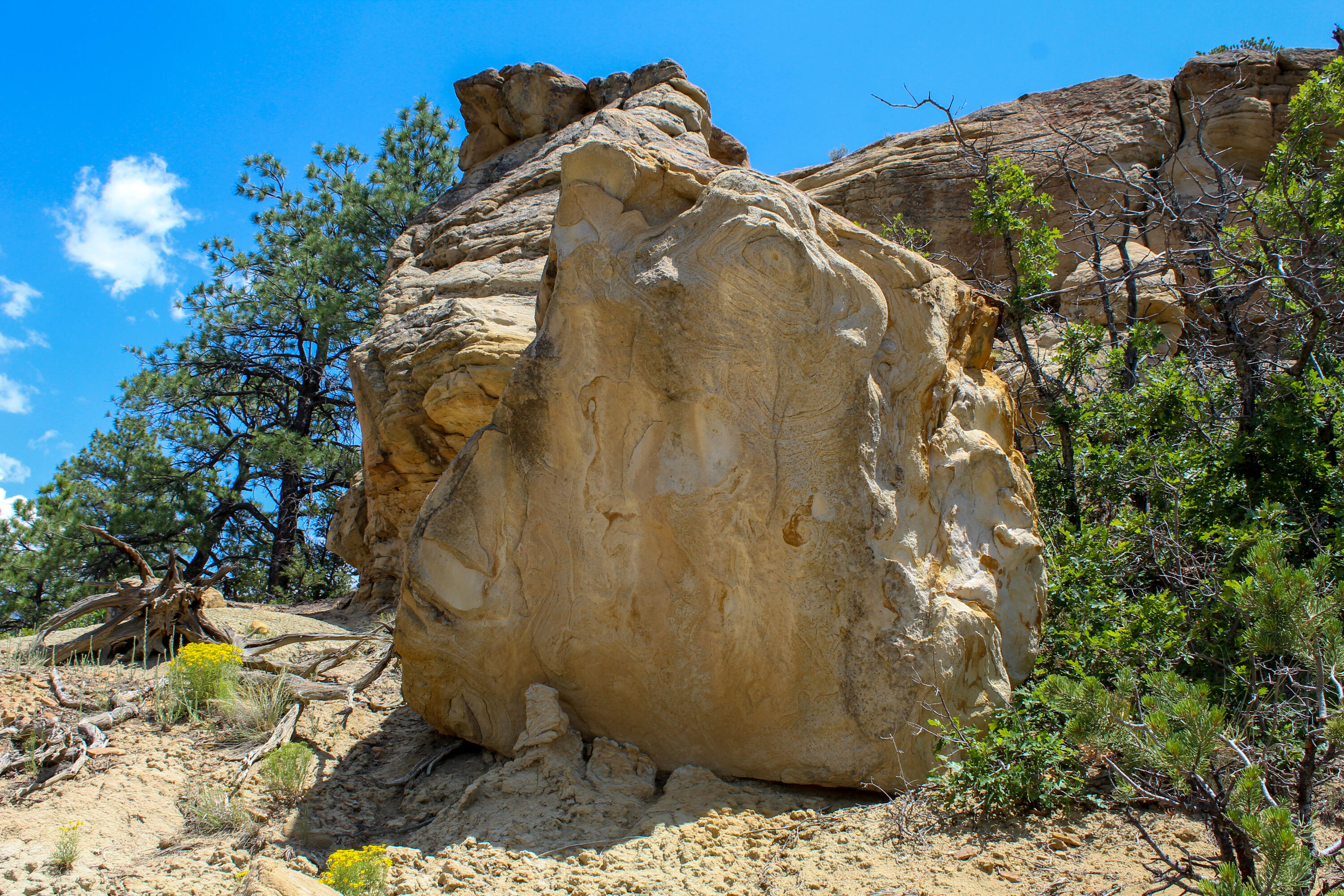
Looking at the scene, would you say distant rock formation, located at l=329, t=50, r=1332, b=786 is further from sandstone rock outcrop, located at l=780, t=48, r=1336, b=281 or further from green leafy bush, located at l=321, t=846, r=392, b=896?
sandstone rock outcrop, located at l=780, t=48, r=1336, b=281

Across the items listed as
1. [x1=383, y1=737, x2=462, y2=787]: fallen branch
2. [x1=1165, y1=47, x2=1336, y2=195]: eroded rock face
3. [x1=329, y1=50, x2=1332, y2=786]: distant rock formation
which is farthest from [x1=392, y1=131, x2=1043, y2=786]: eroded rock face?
[x1=1165, y1=47, x2=1336, y2=195]: eroded rock face

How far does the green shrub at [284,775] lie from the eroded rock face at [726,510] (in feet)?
2.13

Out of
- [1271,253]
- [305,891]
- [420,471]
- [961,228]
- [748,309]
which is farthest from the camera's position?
[961,228]

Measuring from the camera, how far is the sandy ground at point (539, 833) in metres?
3.33

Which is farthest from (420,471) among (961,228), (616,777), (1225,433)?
(961,228)

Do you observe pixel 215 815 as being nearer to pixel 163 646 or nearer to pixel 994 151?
pixel 163 646

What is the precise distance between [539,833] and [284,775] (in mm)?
1451

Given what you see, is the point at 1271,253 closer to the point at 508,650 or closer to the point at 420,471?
the point at 508,650

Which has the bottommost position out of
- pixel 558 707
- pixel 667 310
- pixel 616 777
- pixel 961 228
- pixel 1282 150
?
pixel 616 777

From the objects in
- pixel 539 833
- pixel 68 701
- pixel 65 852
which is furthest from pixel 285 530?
pixel 539 833

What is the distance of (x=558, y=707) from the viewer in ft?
14.5

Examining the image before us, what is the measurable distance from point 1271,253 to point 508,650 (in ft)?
16.7

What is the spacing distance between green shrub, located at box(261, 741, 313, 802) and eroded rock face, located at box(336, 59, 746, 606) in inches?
115

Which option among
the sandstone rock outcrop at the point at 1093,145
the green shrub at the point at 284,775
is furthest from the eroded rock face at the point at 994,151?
the green shrub at the point at 284,775
